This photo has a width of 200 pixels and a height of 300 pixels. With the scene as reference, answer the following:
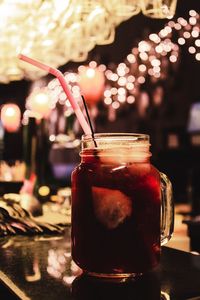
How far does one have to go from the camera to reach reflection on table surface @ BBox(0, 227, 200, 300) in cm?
73

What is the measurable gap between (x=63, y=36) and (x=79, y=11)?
1333 millimetres

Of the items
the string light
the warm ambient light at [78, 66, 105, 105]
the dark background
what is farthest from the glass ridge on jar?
the string light

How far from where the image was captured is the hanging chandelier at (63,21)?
8.41 ft

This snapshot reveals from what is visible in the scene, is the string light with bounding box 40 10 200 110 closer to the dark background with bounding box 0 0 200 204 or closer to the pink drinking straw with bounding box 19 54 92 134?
the dark background with bounding box 0 0 200 204

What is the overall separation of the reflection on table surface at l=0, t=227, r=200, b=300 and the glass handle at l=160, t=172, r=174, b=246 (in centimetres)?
7

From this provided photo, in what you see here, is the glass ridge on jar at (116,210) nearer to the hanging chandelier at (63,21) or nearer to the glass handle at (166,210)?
the glass handle at (166,210)

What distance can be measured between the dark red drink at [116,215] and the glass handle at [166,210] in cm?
5

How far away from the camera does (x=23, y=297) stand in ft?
2.31

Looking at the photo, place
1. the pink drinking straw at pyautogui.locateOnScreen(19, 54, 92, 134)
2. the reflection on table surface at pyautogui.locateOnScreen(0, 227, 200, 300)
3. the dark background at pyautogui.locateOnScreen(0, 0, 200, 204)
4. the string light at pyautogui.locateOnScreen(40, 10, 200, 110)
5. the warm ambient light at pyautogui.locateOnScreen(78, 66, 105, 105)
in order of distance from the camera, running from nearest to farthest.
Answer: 1. the reflection on table surface at pyautogui.locateOnScreen(0, 227, 200, 300)
2. the pink drinking straw at pyautogui.locateOnScreen(19, 54, 92, 134)
3. the warm ambient light at pyautogui.locateOnScreen(78, 66, 105, 105)
4. the string light at pyautogui.locateOnScreen(40, 10, 200, 110)
5. the dark background at pyautogui.locateOnScreen(0, 0, 200, 204)

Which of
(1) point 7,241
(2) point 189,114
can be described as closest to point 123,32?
(2) point 189,114

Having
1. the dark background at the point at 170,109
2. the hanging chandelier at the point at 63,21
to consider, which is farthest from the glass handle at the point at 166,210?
the dark background at the point at 170,109

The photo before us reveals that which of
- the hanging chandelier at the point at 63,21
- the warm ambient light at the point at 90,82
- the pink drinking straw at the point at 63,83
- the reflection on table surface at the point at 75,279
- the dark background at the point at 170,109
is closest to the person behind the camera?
the reflection on table surface at the point at 75,279

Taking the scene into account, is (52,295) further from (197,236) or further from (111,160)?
(197,236)

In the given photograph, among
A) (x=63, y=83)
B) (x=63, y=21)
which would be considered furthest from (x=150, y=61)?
(x=63, y=83)
